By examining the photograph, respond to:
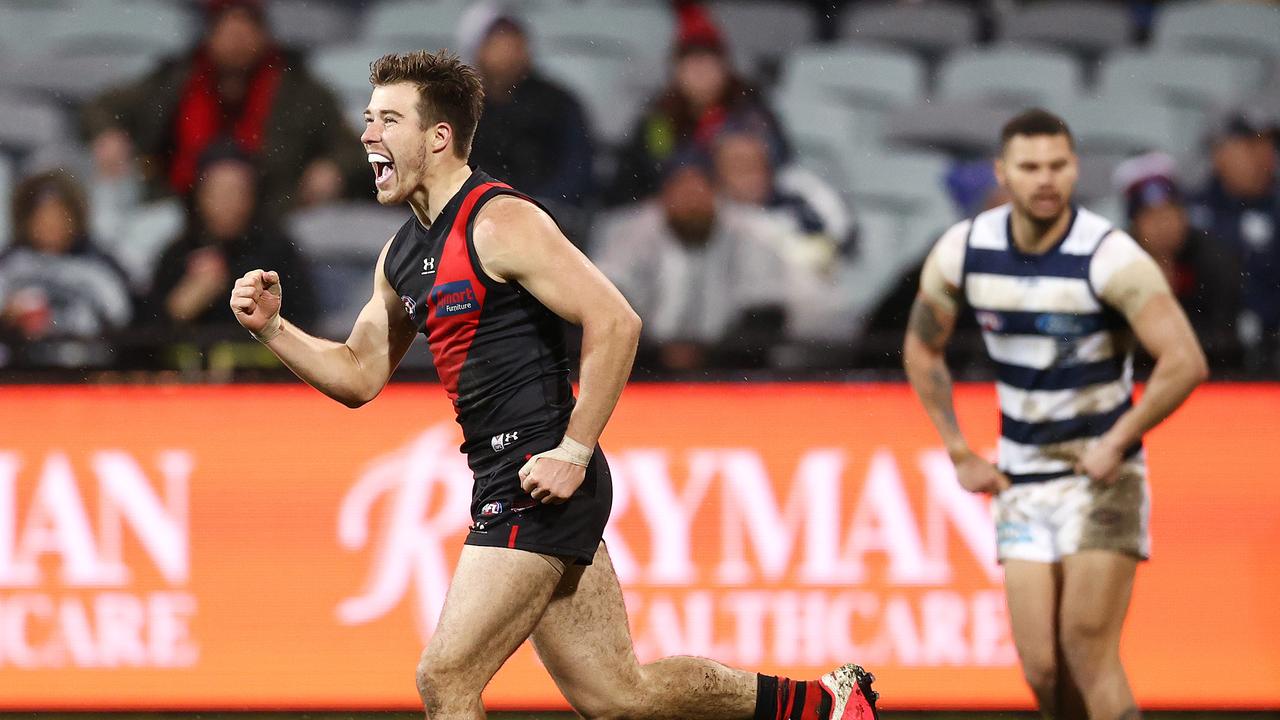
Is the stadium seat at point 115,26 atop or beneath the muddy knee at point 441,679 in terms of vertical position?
atop

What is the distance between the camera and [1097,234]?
4.76 meters

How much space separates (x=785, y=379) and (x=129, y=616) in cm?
259

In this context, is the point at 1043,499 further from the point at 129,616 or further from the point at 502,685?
the point at 129,616

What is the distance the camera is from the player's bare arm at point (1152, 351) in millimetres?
4574

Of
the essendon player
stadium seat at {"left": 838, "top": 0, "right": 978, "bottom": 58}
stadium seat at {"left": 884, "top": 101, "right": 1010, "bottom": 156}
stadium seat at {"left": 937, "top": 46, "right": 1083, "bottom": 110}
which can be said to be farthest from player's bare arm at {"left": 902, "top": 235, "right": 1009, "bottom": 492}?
stadium seat at {"left": 838, "top": 0, "right": 978, "bottom": 58}

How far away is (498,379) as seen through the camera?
4062 millimetres

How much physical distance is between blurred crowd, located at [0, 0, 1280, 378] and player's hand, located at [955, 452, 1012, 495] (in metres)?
1.31

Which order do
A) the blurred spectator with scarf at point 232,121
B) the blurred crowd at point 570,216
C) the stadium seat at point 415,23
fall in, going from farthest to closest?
the stadium seat at point 415,23
the blurred spectator with scarf at point 232,121
the blurred crowd at point 570,216

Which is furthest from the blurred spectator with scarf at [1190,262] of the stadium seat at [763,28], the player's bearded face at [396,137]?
the player's bearded face at [396,137]

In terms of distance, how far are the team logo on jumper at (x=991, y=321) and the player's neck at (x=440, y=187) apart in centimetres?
167

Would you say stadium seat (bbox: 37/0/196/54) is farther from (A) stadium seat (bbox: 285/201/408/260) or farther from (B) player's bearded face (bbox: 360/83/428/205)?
(B) player's bearded face (bbox: 360/83/428/205)

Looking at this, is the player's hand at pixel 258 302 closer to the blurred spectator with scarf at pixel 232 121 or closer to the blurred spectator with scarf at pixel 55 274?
the blurred spectator with scarf at pixel 55 274

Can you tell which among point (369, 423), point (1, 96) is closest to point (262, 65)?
point (1, 96)

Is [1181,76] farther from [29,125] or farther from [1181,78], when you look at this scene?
[29,125]
